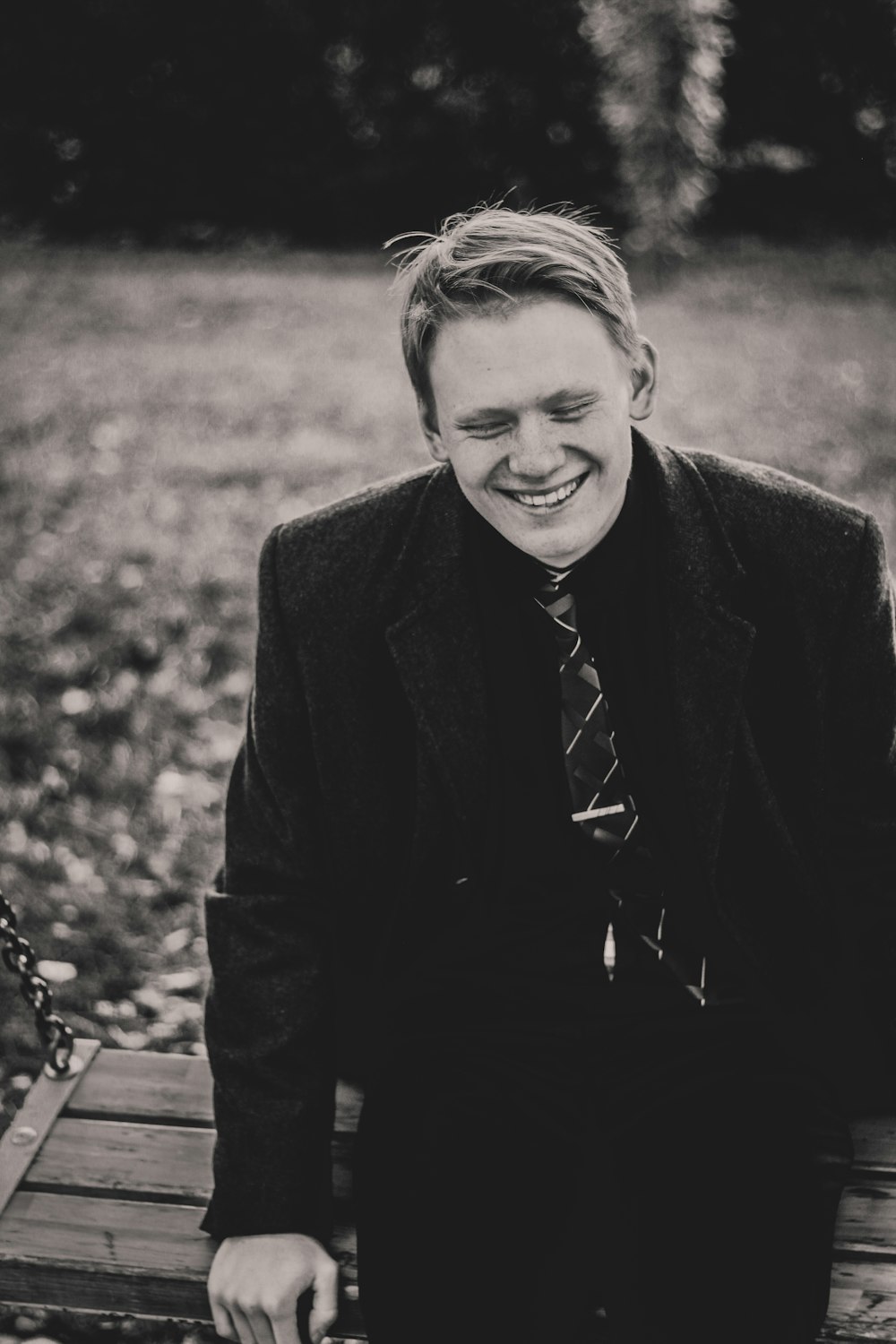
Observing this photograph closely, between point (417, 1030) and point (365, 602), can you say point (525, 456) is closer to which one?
point (365, 602)

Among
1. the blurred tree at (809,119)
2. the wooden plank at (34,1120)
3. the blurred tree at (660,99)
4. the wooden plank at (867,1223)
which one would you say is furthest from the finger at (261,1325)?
the blurred tree at (809,119)

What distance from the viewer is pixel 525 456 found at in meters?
1.98

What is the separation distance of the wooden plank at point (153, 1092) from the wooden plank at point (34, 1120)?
0.02m

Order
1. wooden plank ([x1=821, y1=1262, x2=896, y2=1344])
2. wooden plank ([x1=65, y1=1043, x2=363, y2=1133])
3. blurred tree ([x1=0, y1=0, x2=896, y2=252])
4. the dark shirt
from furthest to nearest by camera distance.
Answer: blurred tree ([x1=0, y1=0, x2=896, y2=252]), wooden plank ([x1=65, y1=1043, x2=363, y2=1133]), the dark shirt, wooden plank ([x1=821, y1=1262, x2=896, y2=1344])

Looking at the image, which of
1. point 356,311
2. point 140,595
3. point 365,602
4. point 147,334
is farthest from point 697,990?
point 356,311

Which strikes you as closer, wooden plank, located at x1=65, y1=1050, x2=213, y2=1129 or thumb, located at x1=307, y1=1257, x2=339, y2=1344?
thumb, located at x1=307, y1=1257, x2=339, y2=1344

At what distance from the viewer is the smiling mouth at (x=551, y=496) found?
79.8 inches

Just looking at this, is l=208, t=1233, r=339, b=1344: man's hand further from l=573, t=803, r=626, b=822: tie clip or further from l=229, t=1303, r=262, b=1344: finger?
l=573, t=803, r=626, b=822: tie clip

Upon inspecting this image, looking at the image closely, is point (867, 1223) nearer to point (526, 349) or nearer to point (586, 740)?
point (586, 740)

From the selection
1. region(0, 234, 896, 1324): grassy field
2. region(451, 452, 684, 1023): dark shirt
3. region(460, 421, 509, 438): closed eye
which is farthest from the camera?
region(0, 234, 896, 1324): grassy field

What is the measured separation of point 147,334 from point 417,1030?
871 centimetres

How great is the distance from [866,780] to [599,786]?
0.47 meters

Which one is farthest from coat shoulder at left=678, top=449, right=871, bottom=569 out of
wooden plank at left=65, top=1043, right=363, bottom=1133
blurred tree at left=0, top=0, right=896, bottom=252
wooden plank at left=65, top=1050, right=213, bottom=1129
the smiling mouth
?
blurred tree at left=0, top=0, right=896, bottom=252

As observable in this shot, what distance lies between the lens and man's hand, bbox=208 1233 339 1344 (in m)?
1.95
